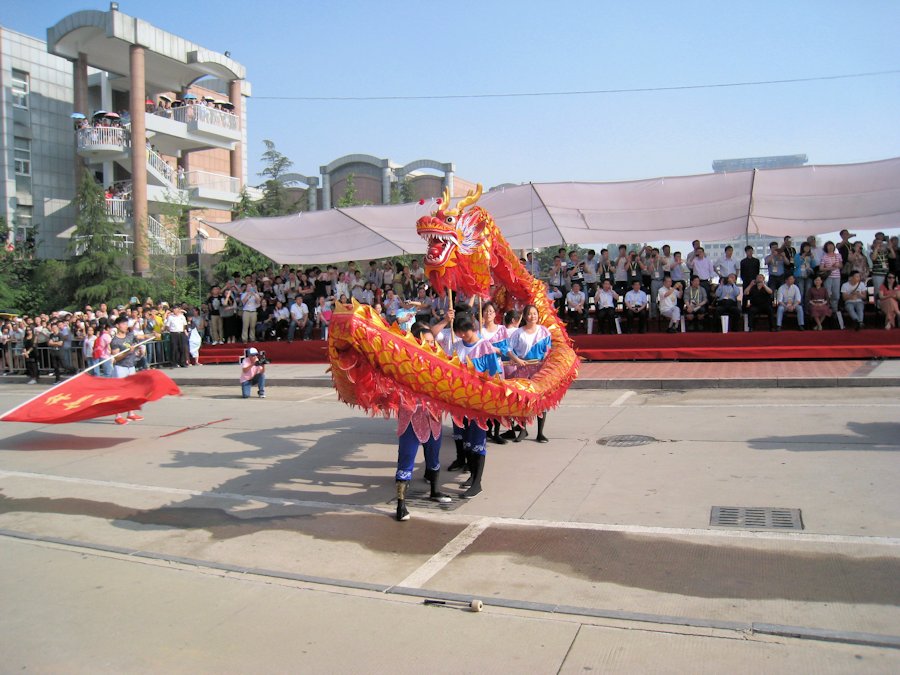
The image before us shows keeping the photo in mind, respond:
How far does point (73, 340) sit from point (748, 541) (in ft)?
56.0

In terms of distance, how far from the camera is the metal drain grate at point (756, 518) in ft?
17.2

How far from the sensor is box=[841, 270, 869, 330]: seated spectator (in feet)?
43.8

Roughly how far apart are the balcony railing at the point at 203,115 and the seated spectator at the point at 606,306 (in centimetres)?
2218

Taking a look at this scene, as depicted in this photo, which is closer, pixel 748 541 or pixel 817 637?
pixel 817 637

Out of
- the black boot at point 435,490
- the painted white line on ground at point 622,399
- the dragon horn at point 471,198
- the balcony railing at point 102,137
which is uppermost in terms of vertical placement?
the balcony railing at point 102,137

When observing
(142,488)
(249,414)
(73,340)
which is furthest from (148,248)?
(142,488)

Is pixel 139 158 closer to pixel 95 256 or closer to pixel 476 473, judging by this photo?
pixel 95 256

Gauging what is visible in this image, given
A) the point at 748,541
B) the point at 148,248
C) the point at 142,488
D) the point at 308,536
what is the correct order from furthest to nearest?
the point at 148,248 < the point at 142,488 < the point at 308,536 < the point at 748,541

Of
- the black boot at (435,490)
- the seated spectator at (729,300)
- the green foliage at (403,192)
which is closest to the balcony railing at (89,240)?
the green foliage at (403,192)

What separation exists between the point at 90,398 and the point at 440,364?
5987 mm

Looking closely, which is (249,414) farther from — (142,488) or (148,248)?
(148,248)

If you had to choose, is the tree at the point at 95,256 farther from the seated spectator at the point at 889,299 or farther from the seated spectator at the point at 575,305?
the seated spectator at the point at 889,299

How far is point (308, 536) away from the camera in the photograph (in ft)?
18.5

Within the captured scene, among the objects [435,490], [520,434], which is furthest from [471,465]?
[520,434]
